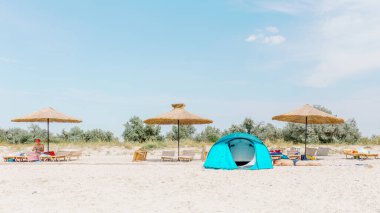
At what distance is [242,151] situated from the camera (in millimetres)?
14422

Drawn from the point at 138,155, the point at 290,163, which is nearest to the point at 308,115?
the point at 290,163

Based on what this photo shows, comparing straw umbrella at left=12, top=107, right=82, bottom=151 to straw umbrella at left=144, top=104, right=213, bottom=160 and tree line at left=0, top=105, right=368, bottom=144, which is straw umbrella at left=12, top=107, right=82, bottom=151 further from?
tree line at left=0, top=105, right=368, bottom=144

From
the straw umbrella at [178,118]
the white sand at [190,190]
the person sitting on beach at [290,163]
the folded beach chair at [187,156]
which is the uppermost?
the straw umbrella at [178,118]

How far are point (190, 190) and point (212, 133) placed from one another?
26572 mm

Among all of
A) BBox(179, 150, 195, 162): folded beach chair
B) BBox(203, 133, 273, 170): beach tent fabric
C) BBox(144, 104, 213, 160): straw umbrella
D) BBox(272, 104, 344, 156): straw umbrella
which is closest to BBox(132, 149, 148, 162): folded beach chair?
BBox(144, 104, 213, 160): straw umbrella

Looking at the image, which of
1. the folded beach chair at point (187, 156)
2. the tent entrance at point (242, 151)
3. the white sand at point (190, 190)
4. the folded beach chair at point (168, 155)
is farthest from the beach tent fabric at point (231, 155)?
the folded beach chair at point (168, 155)

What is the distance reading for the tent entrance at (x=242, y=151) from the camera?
46.5 ft

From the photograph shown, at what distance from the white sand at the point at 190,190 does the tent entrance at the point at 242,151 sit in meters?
2.07

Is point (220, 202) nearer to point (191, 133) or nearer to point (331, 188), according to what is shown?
point (331, 188)

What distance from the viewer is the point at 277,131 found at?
115ft

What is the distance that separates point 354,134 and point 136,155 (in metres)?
23.1

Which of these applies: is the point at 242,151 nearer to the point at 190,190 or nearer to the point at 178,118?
the point at 178,118

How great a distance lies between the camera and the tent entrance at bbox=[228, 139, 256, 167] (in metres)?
14.2

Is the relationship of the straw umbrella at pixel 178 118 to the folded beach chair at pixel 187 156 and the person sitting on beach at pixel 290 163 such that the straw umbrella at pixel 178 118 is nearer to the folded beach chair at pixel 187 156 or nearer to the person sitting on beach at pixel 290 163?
the folded beach chair at pixel 187 156
